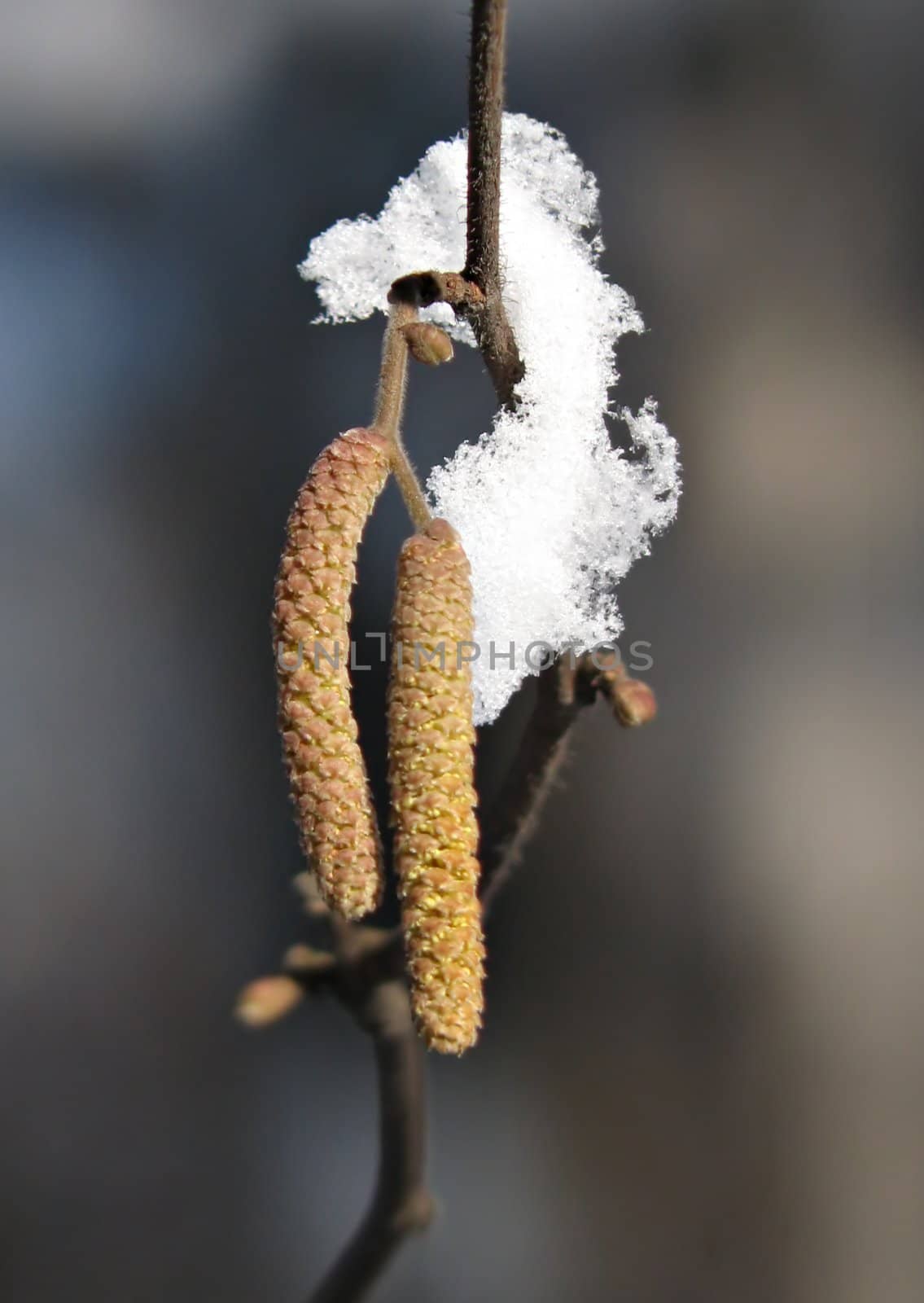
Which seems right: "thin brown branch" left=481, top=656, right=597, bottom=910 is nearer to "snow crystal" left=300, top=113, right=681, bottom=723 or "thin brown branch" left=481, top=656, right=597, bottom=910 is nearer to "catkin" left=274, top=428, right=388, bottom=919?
"snow crystal" left=300, top=113, right=681, bottom=723

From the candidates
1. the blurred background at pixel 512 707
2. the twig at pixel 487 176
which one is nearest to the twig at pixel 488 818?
the twig at pixel 487 176

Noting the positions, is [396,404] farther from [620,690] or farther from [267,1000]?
[267,1000]

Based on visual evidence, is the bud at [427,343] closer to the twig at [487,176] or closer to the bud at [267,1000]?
the twig at [487,176]

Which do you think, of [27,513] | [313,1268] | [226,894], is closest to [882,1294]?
[313,1268]

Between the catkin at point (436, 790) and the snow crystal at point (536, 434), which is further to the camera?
the snow crystal at point (536, 434)

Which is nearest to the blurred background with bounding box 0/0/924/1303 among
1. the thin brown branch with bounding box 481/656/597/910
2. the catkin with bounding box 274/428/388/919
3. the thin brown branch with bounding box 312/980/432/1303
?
the thin brown branch with bounding box 312/980/432/1303

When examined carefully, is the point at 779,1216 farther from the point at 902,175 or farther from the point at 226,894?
the point at 902,175
